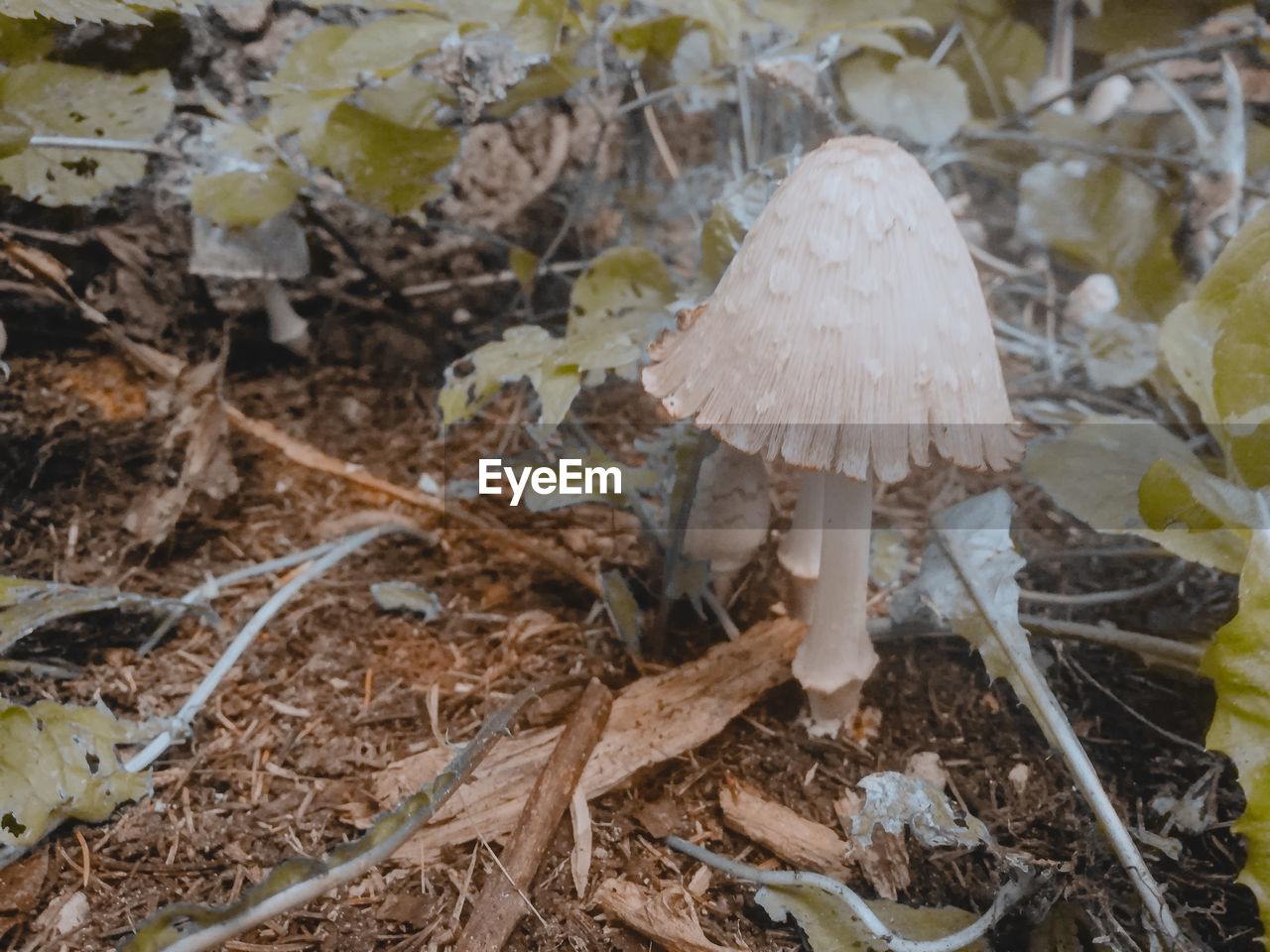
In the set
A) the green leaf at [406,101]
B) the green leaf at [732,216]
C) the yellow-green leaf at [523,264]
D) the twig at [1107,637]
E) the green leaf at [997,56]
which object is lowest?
the twig at [1107,637]

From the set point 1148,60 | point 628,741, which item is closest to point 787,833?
point 628,741

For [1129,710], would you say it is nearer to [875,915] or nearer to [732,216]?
[875,915]

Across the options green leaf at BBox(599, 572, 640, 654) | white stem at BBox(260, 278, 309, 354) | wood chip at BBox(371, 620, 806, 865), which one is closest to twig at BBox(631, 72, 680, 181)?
white stem at BBox(260, 278, 309, 354)

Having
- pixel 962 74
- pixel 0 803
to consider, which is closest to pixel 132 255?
pixel 0 803

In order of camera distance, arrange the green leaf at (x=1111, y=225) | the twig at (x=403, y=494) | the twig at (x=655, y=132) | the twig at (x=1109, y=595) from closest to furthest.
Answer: the twig at (x=1109, y=595) → the twig at (x=403, y=494) → the green leaf at (x=1111, y=225) → the twig at (x=655, y=132)

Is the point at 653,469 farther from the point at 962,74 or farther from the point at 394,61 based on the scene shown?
the point at 962,74

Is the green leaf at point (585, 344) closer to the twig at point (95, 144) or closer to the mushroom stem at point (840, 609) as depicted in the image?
the mushroom stem at point (840, 609)

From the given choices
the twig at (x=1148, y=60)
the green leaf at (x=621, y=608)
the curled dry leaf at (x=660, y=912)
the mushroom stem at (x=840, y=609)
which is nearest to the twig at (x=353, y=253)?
the green leaf at (x=621, y=608)
